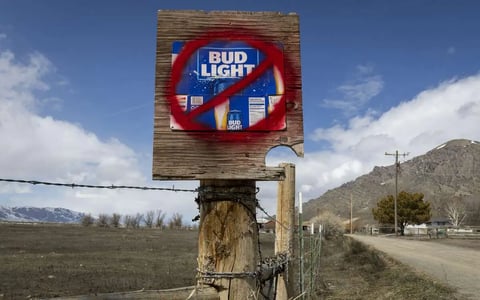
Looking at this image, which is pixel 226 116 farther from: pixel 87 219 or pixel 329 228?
pixel 87 219

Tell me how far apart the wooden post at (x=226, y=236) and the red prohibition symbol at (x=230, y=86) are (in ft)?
0.96

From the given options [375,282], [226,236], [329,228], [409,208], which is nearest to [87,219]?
[329,228]

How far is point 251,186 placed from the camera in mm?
2543

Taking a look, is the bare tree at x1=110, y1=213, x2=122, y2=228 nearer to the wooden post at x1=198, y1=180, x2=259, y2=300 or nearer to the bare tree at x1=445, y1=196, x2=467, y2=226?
the bare tree at x1=445, y1=196, x2=467, y2=226

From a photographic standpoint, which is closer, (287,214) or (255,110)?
(255,110)

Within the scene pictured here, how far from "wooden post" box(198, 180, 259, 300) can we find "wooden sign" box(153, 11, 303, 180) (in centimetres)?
10

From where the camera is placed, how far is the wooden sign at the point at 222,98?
245 cm

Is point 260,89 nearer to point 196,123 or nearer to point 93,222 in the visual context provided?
point 196,123

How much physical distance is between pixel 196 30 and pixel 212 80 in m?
0.29

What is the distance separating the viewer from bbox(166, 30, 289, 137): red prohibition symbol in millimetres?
2451

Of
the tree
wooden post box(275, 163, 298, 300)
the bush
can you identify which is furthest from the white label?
the tree

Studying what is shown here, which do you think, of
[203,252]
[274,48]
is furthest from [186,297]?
[274,48]

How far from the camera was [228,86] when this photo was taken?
2469mm

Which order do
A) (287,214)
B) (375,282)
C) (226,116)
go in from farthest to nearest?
(375,282), (287,214), (226,116)
